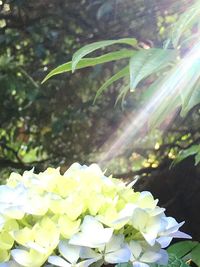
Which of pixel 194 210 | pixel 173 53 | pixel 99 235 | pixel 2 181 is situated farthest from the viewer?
pixel 2 181

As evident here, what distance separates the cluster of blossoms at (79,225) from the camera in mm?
828

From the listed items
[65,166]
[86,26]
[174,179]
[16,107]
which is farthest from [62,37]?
[174,179]

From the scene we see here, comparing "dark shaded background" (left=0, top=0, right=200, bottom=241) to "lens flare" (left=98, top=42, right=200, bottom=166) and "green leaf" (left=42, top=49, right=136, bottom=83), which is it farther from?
"green leaf" (left=42, top=49, right=136, bottom=83)

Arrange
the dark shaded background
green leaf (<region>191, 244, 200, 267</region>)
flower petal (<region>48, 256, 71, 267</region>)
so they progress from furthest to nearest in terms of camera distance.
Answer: the dark shaded background → green leaf (<region>191, 244, 200, 267</region>) → flower petal (<region>48, 256, 71, 267</region>)

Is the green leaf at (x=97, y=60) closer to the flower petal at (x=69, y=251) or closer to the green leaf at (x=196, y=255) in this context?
the flower petal at (x=69, y=251)

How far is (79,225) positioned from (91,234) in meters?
0.03

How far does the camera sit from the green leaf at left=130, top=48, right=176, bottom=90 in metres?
1.01

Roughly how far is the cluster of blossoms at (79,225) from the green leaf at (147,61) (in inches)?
7.8

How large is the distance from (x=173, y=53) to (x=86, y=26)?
5.58ft

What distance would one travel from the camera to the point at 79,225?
86 centimetres

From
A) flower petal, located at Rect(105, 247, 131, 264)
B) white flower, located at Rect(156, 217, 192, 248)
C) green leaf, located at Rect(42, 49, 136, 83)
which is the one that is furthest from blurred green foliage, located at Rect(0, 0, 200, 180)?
flower petal, located at Rect(105, 247, 131, 264)

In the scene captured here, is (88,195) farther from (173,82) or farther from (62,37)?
(62,37)

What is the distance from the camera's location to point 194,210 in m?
2.49

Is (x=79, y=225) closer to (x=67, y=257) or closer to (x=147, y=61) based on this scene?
(x=67, y=257)
